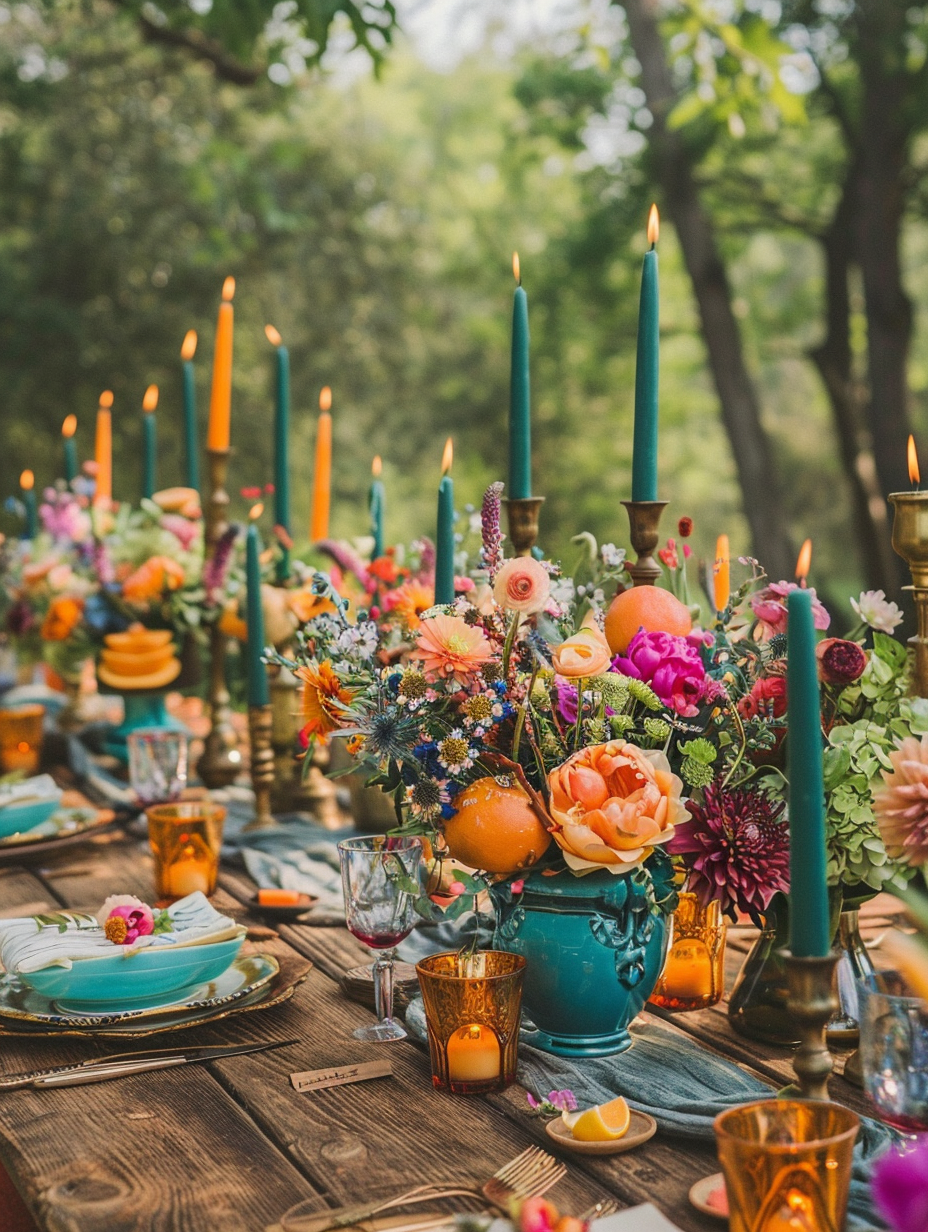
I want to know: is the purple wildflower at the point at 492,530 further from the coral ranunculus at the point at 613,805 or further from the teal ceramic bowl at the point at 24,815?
the teal ceramic bowl at the point at 24,815

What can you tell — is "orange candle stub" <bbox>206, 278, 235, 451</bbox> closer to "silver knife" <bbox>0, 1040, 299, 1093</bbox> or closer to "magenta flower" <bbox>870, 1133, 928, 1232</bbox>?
"silver knife" <bbox>0, 1040, 299, 1093</bbox>

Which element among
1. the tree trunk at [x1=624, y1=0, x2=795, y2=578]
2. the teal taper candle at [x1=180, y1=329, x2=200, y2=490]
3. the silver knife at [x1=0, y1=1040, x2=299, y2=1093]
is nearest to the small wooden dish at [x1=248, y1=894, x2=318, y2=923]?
the silver knife at [x1=0, y1=1040, x2=299, y2=1093]

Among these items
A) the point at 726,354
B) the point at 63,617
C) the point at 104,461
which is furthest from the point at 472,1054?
the point at 726,354

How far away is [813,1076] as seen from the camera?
0.83 meters

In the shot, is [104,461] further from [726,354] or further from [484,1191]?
[726,354]

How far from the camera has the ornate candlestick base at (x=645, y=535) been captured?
129 centimetres

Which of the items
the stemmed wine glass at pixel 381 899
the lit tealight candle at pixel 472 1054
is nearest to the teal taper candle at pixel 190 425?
the stemmed wine glass at pixel 381 899

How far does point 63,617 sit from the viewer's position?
2381 millimetres

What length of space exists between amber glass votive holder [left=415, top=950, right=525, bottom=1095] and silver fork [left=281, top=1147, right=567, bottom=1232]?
11 centimetres

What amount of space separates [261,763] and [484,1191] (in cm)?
114

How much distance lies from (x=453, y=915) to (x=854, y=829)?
366mm

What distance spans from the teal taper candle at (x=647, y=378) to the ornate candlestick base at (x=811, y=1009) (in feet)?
1.92

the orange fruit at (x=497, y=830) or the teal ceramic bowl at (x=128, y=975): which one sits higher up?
the orange fruit at (x=497, y=830)

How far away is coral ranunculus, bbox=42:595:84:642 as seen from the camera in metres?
2.37
